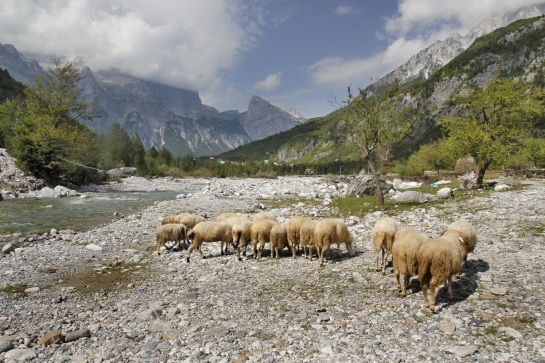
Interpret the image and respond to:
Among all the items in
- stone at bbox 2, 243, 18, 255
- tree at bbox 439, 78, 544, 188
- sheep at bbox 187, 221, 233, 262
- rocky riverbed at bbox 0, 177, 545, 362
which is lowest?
rocky riverbed at bbox 0, 177, 545, 362

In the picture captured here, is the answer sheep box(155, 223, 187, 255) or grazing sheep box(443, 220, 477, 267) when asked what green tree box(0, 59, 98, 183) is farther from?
grazing sheep box(443, 220, 477, 267)

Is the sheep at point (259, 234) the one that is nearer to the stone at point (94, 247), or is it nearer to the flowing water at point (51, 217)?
the stone at point (94, 247)

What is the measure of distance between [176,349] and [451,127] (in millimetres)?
36049

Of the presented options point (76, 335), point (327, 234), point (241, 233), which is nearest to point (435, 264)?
point (327, 234)

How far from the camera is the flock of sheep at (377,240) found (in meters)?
8.35

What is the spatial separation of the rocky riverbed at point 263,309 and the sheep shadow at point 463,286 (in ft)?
0.18

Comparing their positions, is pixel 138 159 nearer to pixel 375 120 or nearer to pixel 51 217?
pixel 51 217

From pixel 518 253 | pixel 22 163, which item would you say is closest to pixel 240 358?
pixel 518 253

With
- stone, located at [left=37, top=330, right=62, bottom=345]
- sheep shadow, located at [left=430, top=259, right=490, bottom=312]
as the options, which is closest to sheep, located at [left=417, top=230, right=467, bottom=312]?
sheep shadow, located at [left=430, top=259, right=490, bottom=312]

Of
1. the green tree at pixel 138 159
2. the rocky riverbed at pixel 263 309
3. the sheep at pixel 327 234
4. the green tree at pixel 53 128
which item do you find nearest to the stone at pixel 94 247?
the rocky riverbed at pixel 263 309

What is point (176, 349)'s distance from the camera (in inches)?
279

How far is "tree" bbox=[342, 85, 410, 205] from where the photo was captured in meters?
26.4

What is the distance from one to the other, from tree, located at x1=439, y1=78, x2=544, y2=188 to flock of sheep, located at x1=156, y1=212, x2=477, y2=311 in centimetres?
2366

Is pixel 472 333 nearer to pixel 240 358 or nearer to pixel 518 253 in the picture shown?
pixel 240 358
